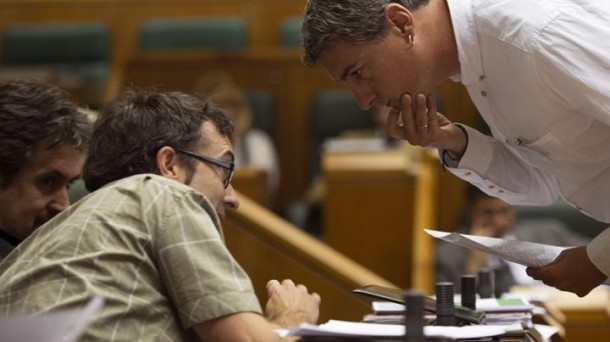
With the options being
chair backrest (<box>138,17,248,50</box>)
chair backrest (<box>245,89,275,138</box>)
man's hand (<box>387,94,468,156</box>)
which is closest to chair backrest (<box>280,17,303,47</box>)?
chair backrest (<box>138,17,248,50</box>)

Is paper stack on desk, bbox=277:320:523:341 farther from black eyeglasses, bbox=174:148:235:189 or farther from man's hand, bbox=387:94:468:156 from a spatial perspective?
man's hand, bbox=387:94:468:156

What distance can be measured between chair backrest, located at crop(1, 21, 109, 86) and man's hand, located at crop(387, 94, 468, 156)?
11.6ft

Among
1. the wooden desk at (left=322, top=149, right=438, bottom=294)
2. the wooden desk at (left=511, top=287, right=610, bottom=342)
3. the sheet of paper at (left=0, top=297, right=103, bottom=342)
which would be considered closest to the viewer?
the sheet of paper at (left=0, top=297, right=103, bottom=342)

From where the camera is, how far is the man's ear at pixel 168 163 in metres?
1.78

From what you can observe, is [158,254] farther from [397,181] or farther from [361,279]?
[397,181]

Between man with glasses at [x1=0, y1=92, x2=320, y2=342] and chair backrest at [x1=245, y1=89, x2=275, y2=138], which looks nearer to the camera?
man with glasses at [x1=0, y1=92, x2=320, y2=342]

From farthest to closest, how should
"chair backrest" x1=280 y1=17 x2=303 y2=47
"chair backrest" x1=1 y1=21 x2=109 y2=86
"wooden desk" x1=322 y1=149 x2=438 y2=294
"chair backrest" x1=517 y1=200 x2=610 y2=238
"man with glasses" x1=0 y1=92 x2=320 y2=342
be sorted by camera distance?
"chair backrest" x1=1 y1=21 x2=109 y2=86 < "chair backrest" x1=280 y1=17 x2=303 y2=47 < "chair backrest" x1=517 y1=200 x2=610 y2=238 < "wooden desk" x1=322 y1=149 x2=438 y2=294 < "man with glasses" x1=0 y1=92 x2=320 y2=342

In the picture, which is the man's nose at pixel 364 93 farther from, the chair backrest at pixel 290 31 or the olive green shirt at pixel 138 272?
the chair backrest at pixel 290 31

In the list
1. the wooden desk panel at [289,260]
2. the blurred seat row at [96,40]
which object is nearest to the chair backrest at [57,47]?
the blurred seat row at [96,40]

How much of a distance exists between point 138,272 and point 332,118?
336cm

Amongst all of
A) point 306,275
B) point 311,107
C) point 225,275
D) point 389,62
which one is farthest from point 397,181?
point 225,275

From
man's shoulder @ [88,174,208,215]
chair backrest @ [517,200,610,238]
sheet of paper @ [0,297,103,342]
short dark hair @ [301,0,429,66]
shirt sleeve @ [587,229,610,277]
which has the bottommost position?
chair backrest @ [517,200,610,238]

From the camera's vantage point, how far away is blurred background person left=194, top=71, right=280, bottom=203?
455 cm

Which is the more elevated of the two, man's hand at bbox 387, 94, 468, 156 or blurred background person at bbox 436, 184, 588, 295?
man's hand at bbox 387, 94, 468, 156
